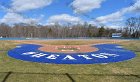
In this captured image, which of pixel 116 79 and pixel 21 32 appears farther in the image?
pixel 21 32

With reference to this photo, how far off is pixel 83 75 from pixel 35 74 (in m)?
2.79

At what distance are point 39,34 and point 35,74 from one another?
339 ft

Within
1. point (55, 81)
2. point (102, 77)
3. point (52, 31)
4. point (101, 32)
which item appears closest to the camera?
point (55, 81)

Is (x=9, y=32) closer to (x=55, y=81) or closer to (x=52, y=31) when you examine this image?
(x=52, y=31)

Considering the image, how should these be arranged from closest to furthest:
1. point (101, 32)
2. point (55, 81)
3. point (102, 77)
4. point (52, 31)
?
point (55, 81) → point (102, 77) → point (101, 32) → point (52, 31)

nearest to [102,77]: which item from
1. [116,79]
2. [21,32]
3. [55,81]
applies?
[116,79]

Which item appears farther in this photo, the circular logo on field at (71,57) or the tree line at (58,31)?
the tree line at (58,31)

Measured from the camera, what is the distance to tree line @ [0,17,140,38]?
109606 millimetres

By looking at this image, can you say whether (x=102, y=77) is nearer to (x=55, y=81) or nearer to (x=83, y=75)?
(x=83, y=75)

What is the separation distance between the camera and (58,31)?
116812 millimetres

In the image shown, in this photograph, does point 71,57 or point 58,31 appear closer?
point 71,57

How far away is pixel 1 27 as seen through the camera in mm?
111938

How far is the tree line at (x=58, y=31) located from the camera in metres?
110

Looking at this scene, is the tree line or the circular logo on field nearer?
the circular logo on field
